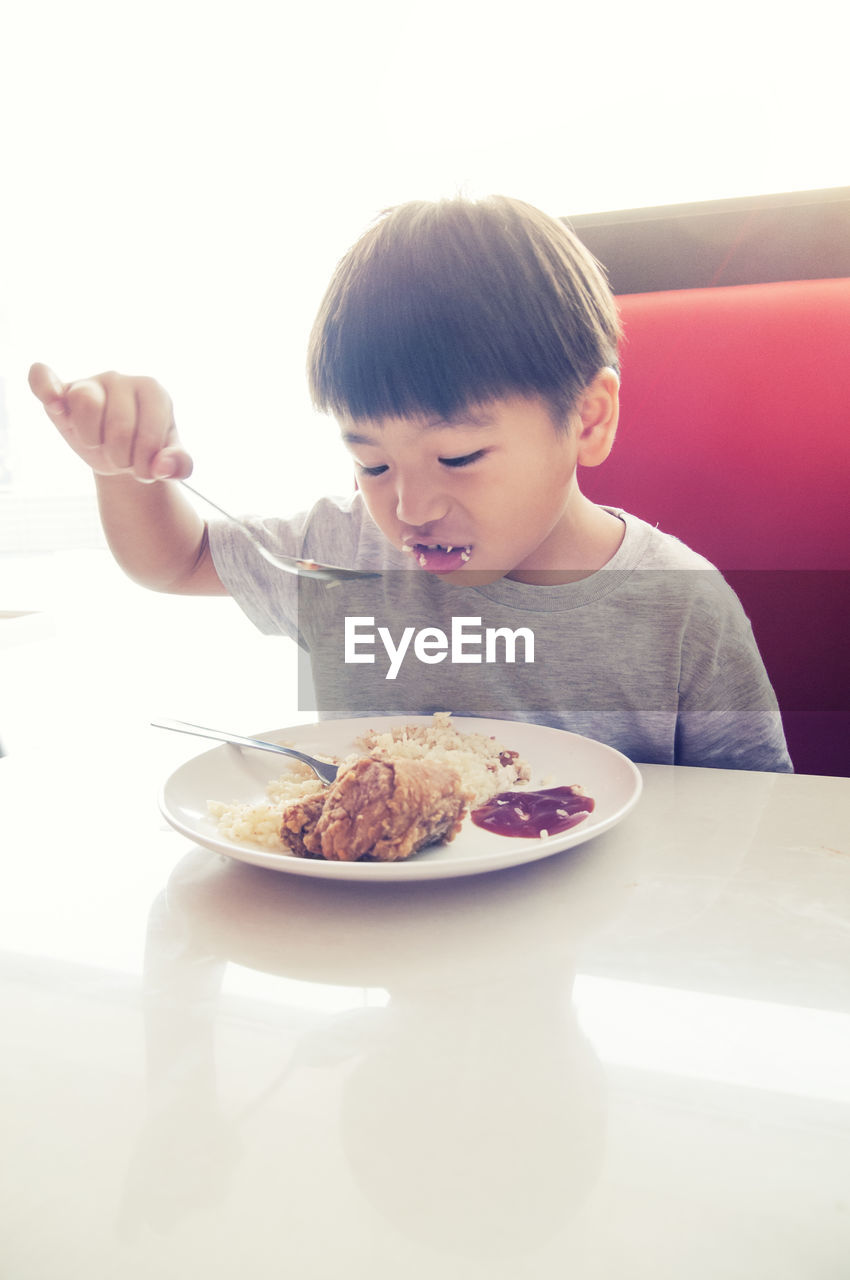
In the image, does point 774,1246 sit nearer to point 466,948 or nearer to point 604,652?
point 466,948

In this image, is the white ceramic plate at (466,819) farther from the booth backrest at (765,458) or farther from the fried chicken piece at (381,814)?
the booth backrest at (765,458)

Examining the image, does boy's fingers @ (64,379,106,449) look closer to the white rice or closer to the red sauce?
the white rice

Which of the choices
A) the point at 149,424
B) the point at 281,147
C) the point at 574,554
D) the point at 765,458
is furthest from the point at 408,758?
the point at 281,147

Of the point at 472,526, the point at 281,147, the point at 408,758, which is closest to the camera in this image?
the point at 408,758

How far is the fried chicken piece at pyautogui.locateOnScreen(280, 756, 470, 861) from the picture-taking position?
1.54 feet

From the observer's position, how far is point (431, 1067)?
1.09 ft

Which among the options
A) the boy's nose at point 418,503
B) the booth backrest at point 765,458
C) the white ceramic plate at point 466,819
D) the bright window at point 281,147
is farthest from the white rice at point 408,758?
the bright window at point 281,147

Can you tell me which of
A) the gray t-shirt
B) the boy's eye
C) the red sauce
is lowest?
the gray t-shirt

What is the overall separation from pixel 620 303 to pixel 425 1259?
1.22 metres

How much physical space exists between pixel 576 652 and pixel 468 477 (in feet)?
1.06

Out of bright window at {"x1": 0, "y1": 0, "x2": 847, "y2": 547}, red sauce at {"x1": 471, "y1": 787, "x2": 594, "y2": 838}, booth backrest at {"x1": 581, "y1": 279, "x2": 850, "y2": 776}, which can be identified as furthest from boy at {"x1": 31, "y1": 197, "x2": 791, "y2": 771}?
bright window at {"x1": 0, "y1": 0, "x2": 847, "y2": 547}

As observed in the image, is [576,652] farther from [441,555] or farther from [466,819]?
[466,819]

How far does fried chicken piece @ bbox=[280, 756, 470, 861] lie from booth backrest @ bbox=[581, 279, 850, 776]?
2.64 feet

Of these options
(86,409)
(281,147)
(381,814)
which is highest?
(281,147)
